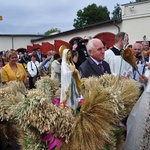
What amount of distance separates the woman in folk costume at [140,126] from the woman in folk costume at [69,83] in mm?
934

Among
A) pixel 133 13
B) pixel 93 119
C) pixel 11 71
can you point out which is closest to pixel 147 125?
pixel 93 119

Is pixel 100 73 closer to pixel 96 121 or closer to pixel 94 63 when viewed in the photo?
pixel 94 63

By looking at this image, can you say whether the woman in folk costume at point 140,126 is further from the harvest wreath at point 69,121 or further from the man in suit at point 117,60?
the man in suit at point 117,60

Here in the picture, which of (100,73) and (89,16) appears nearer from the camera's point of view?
(100,73)

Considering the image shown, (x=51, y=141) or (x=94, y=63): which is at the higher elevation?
(x=94, y=63)

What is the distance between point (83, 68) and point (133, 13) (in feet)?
46.9

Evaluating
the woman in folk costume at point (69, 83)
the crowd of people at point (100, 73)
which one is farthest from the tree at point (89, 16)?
the woman in folk costume at point (69, 83)

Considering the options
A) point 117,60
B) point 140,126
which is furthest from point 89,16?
point 140,126

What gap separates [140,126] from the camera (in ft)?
10.6

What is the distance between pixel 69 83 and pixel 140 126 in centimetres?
116

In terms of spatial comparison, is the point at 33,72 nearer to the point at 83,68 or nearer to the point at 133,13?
the point at 83,68

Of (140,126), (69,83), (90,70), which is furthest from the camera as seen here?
Result: (90,70)

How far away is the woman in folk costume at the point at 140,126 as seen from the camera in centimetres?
318

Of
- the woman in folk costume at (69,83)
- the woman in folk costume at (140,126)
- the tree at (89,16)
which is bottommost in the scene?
the woman in folk costume at (140,126)
